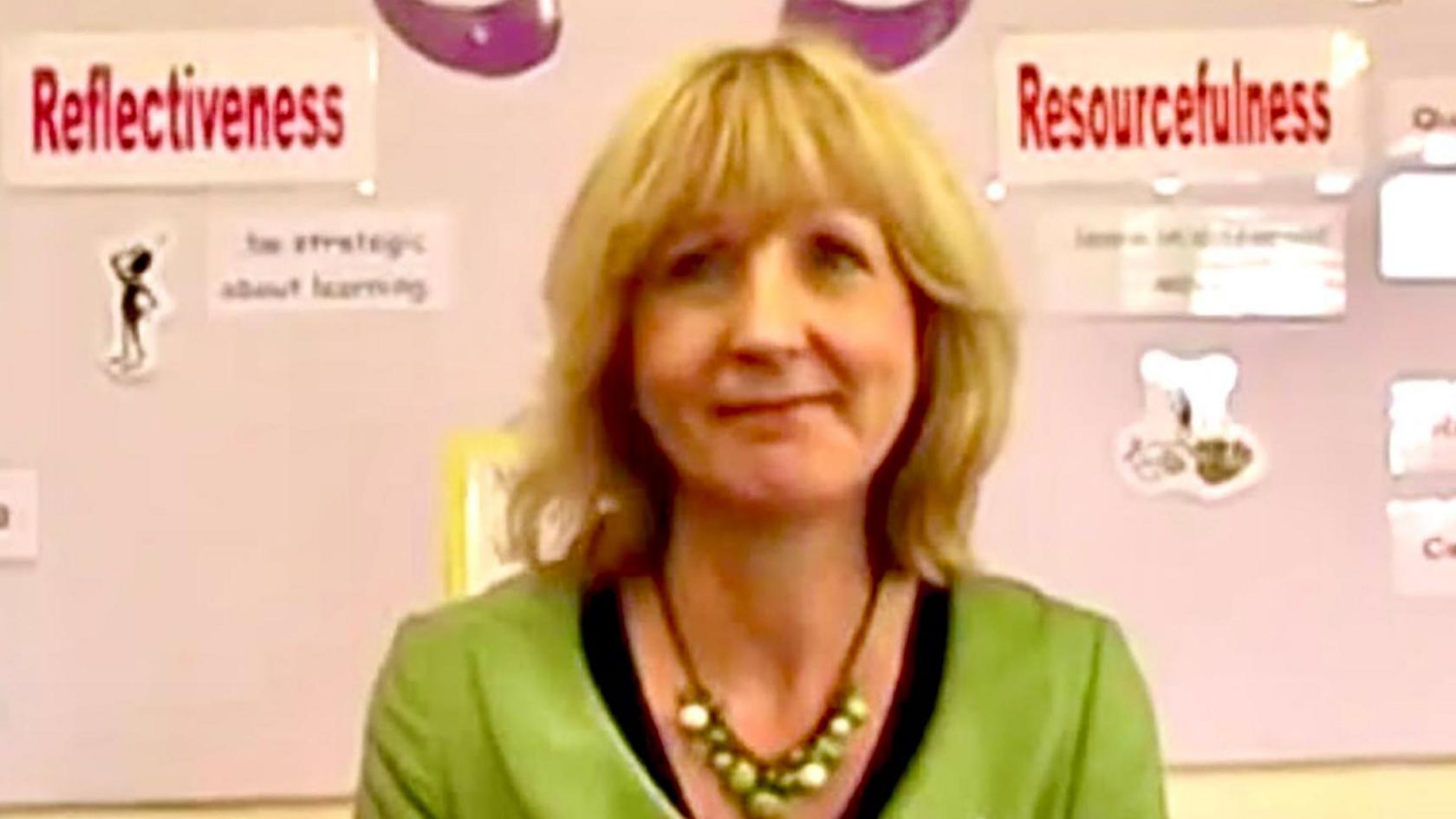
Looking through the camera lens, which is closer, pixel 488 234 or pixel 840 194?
pixel 840 194

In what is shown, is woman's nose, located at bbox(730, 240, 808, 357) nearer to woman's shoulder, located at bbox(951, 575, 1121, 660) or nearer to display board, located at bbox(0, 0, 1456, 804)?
woman's shoulder, located at bbox(951, 575, 1121, 660)

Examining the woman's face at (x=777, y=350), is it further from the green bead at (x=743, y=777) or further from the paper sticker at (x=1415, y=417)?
the paper sticker at (x=1415, y=417)

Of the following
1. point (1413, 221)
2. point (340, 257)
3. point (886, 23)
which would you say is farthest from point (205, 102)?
point (1413, 221)

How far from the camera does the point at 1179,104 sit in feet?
4.40

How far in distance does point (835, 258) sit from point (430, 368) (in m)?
0.47

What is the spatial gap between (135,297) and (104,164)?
0.24 feet

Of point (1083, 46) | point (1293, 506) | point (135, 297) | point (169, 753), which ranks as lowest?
point (169, 753)

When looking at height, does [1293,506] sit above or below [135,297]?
below

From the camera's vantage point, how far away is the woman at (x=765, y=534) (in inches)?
35.4

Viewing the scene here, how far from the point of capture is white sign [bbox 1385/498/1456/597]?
1.34 m

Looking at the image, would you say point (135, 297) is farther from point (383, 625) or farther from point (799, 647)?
point (799, 647)

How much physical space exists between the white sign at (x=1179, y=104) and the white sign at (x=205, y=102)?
0.36 metres

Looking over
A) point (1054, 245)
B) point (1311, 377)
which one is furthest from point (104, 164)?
point (1311, 377)

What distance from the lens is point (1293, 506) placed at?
4.41 feet
